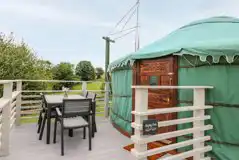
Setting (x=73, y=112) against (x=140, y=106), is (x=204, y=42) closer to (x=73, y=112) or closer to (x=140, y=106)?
(x=140, y=106)

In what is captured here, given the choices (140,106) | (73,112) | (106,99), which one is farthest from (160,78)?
(106,99)

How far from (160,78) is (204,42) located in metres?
1.00

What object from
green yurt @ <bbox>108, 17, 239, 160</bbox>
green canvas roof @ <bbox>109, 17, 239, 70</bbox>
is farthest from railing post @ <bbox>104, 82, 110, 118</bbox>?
green yurt @ <bbox>108, 17, 239, 160</bbox>

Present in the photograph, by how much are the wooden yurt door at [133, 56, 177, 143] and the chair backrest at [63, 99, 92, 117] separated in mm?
1254

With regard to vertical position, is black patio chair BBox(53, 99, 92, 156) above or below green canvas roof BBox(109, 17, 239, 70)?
below

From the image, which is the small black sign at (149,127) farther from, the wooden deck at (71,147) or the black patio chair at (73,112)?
the black patio chair at (73,112)

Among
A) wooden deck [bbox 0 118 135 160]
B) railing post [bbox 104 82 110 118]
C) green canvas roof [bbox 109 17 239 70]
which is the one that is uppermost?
green canvas roof [bbox 109 17 239 70]

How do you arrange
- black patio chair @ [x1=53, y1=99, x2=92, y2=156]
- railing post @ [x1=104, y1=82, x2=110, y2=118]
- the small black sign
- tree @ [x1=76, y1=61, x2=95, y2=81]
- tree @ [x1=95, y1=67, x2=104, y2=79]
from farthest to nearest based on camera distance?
tree @ [x1=95, y1=67, x2=104, y2=79], tree @ [x1=76, y1=61, x2=95, y2=81], railing post @ [x1=104, y1=82, x2=110, y2=118], black patio chair @ [x1=53, y1=99, x2=92, y2=156], the small black sign

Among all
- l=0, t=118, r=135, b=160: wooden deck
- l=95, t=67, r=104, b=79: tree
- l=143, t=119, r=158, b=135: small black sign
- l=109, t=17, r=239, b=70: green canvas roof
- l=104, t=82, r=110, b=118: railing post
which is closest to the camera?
l=143, t=119, r=158, b=135: small black sign

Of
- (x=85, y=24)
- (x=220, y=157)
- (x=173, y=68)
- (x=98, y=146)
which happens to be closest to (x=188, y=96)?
(x=173, y=68)

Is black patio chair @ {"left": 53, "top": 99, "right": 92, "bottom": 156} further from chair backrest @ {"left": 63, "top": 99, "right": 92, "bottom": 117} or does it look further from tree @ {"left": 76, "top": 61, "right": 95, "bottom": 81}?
tree @ {"left": 76, "top": 61, "right": 95, "bottom": 81}

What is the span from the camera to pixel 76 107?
3.33 meters

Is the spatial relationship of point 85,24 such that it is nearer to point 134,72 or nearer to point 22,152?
point 134,72

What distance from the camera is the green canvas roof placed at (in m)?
2.61
